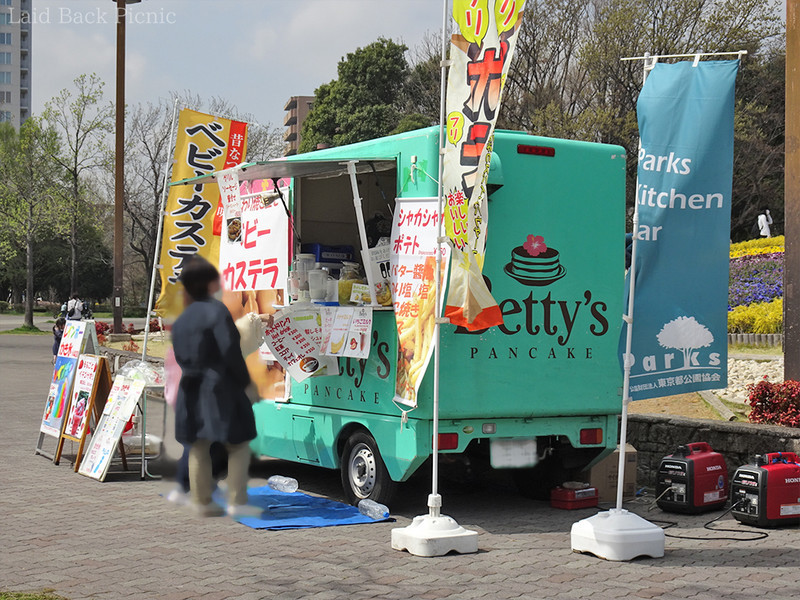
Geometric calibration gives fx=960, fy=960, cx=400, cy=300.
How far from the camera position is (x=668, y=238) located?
6320 millimetres

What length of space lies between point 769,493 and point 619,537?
1701mm

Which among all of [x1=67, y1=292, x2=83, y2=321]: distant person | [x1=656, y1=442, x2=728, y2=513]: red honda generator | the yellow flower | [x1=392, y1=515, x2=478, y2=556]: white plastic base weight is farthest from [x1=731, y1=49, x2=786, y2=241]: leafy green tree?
[x1=392, y1=515, x2=478, y2=556]: white plastic base weight

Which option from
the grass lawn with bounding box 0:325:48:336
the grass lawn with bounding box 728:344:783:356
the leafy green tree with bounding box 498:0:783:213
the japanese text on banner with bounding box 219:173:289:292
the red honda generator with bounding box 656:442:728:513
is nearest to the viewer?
the japanese text on banner with bounding box 219:173:289:292

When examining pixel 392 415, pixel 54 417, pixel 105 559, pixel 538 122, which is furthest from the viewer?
pixel 538 122

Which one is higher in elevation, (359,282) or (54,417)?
(359,282)

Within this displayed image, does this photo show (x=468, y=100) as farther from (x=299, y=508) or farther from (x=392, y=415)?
(x=299, y=508)

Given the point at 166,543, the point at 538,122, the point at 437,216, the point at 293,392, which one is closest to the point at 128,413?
the point at 293,392

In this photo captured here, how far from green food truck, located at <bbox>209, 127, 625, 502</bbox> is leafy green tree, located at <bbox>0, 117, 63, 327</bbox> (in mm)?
36266

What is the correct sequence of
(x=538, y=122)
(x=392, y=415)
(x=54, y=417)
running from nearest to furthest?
(x=392, y=415) → (x=54, y=417) → (x=538, y=122)

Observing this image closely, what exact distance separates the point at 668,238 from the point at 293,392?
3954 mm

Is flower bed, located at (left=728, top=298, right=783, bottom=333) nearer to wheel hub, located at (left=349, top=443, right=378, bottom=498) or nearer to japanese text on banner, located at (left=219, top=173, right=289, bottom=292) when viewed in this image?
wheel hub, located at (left=349, top=443, right=378, bottom=498)

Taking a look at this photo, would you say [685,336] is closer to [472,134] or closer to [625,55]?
[472,134]

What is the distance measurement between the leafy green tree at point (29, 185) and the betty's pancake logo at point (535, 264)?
3724 cm

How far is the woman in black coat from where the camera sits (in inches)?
91.6
